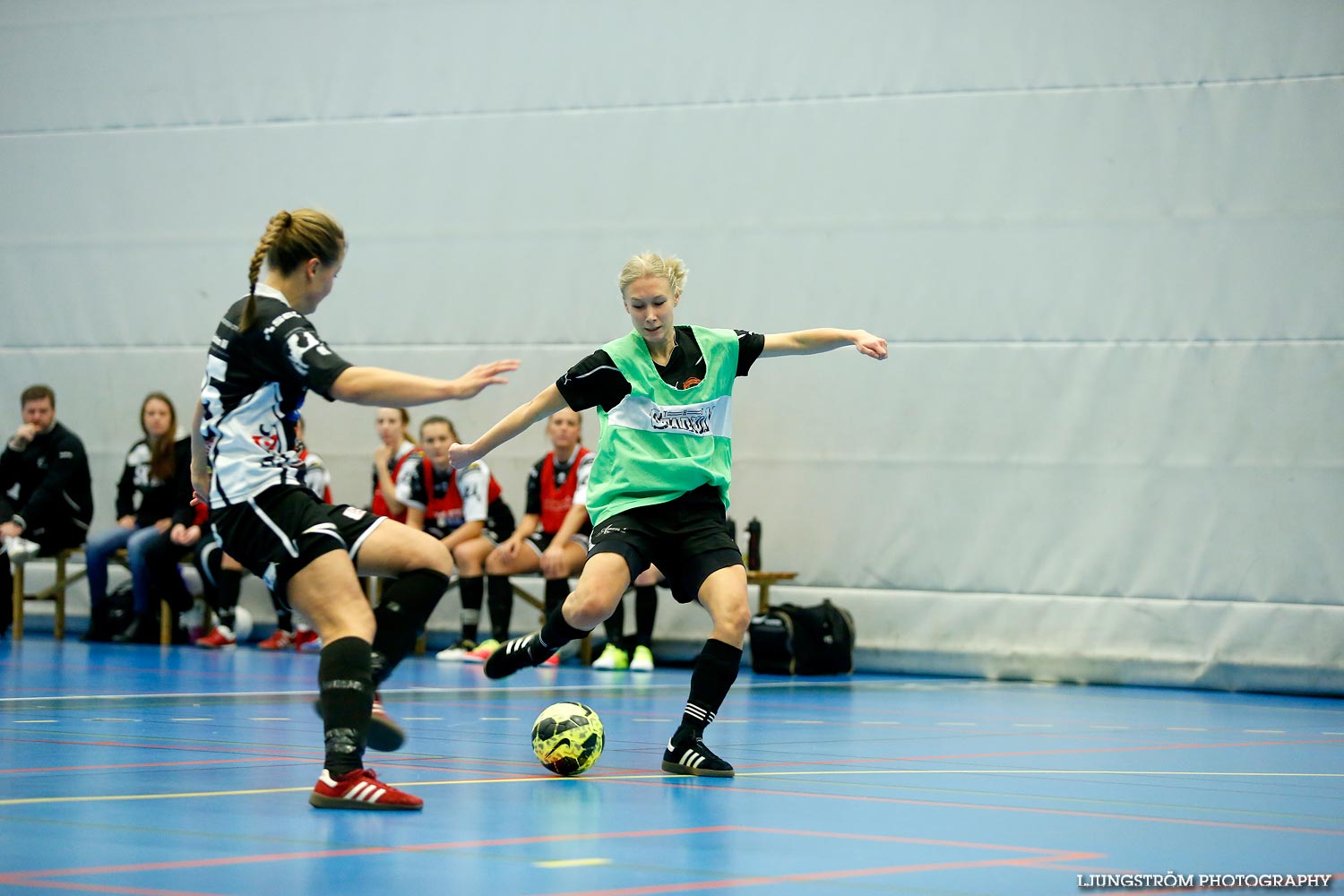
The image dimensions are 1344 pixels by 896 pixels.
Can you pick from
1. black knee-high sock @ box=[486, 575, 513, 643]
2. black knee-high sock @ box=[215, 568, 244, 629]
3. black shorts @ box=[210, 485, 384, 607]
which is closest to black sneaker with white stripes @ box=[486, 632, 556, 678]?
black shorts @ box=[210, 485, 384, 607]

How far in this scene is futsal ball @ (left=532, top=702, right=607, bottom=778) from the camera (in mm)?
5188

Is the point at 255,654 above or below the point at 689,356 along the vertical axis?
below

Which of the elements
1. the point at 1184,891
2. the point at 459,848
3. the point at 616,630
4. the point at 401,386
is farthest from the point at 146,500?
the point at 1184,891

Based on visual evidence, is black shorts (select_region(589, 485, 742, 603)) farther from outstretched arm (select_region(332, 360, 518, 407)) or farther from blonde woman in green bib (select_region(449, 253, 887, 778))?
outstretched arm (select_region(332, 360, 518, 407))

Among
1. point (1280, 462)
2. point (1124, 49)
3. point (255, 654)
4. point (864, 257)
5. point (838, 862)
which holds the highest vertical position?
point (1124, 49)

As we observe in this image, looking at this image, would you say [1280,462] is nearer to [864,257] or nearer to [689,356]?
[864,257]

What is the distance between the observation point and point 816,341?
5.90 metres

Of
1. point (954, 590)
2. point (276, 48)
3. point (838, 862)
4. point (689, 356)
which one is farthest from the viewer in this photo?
point (276, 48)

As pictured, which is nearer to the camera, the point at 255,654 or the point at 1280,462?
the point at 1280,462

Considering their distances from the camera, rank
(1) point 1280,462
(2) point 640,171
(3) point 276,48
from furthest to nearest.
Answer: (3) point 276,48
(2) point 640,171
(1) point 1280,462

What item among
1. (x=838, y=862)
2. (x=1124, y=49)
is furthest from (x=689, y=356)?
(x=1124, y=49)

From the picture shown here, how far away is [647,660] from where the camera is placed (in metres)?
11.4

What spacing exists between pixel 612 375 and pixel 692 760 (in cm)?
138

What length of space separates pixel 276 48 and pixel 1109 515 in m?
7.61
